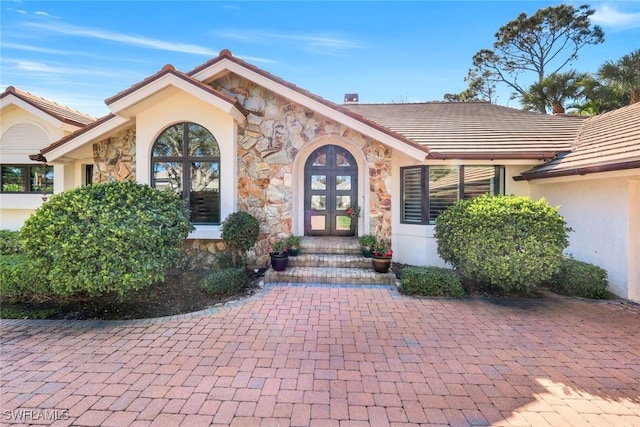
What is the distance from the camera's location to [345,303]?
5.64 meters

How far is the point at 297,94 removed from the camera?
745cm

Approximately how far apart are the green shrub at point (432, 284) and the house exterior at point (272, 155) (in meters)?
1.68

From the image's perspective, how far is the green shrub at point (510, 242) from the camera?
5.52 meters

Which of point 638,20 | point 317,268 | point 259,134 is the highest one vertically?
point 638,20

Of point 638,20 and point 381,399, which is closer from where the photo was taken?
point 381,399

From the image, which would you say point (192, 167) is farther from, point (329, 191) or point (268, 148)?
point (329, 191)

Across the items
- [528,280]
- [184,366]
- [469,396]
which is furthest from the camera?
[528,280]

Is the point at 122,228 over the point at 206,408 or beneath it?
over

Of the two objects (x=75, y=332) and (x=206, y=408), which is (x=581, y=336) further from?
(x=75, y=332)

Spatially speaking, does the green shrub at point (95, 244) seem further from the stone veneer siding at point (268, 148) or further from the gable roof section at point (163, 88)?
the stone veneer siding at point (268, 148)

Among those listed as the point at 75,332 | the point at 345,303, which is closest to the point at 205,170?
the point at 75,332

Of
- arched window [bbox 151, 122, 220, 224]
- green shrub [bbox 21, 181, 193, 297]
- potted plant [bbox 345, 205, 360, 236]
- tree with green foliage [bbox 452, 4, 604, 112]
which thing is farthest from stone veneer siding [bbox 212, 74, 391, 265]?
tree with green foliage [bbox 452, 4, 604, 112]

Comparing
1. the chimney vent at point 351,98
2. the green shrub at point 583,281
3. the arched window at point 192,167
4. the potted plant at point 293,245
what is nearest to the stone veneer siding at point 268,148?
the potted plant at point 293,245

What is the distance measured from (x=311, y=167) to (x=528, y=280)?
6.13 metres
